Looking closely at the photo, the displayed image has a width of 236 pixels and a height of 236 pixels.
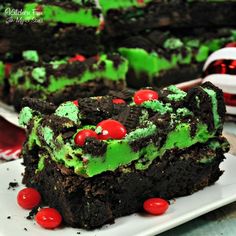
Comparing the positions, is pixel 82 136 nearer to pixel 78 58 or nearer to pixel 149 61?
pixel 78 58

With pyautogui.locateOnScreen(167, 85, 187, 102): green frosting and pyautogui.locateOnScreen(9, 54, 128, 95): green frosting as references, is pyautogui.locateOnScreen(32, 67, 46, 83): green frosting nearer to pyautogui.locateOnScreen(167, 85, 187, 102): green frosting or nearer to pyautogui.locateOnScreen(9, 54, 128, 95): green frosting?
pyautogui.locateOnScreen(9, 54, 128, 95): green frosting

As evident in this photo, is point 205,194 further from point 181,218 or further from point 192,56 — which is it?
point 192,56

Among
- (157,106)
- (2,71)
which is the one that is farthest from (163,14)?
(157,106)

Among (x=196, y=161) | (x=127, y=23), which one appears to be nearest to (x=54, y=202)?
(x=196, y=161)

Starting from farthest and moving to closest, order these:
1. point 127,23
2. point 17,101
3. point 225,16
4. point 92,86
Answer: point 225,16 → point 127,23 → point 92,86 → point 17,101

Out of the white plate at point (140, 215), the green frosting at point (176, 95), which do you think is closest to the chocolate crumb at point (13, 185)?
the white plate at point (140, 215)

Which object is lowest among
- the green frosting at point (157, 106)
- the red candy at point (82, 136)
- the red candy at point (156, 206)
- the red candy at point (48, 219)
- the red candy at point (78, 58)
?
the red candy at point (156, 206)

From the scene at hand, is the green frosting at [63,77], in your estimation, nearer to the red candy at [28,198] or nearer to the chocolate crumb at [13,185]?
the chocolate crumb at [13,185]

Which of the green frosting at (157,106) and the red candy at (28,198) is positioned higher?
the green frosting at (157,106)
